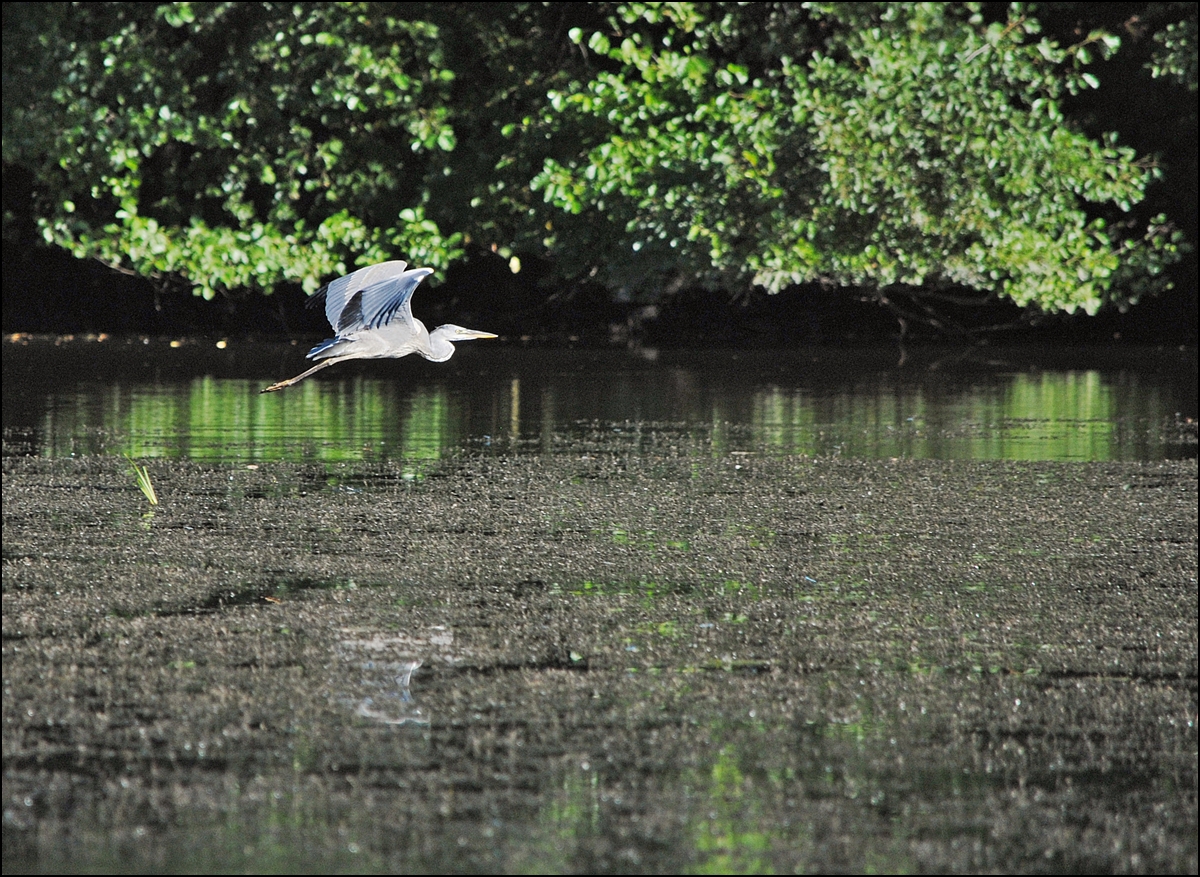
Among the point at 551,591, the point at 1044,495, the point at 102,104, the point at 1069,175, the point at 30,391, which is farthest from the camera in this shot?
the point at 102,104

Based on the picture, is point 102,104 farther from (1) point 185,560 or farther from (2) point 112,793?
(2) point 112,793

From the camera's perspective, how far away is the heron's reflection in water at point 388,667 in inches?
135

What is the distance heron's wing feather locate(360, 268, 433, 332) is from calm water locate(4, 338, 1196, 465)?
1.68 metres

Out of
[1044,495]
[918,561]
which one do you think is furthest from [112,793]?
[1044,495]

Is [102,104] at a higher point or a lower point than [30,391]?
higher

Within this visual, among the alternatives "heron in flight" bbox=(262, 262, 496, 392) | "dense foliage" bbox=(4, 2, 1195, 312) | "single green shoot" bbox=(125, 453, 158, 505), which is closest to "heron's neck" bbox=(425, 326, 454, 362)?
"heron in flight" bbox=(262, 262, 496, 392)

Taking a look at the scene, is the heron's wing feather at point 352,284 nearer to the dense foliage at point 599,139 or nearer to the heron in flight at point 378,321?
the heron in flight at point 378,321

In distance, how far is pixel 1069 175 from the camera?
1194 cm

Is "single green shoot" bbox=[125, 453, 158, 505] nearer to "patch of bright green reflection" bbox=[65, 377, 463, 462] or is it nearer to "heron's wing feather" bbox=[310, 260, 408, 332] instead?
"patch of bright green reflection" bbox=[65, 377, 463, 462]

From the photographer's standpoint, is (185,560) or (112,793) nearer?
(112,793)

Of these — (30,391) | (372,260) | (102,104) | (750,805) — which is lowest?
(750,805)

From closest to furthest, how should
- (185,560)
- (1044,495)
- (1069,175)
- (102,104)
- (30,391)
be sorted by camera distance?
1. (185,560)
2. (1044,495)
3. (30,391)
4. (1069,175)
5. (102,104)

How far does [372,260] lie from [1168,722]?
951cm

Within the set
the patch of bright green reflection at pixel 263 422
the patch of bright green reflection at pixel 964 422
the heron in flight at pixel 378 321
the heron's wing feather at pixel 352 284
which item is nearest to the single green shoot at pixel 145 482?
the patch of bright green reflection at pixel 263 422
